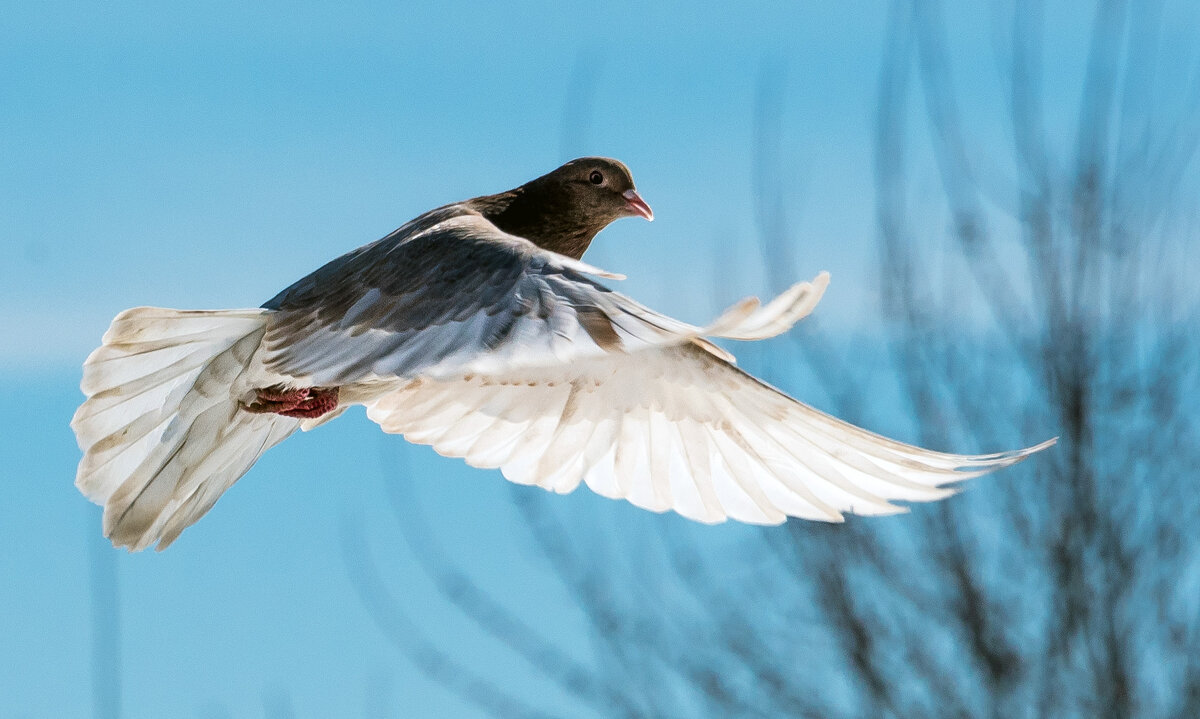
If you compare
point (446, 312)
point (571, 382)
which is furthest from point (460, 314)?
point (571, 382)

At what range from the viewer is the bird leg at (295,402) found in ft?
8.43

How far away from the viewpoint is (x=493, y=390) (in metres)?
2.97

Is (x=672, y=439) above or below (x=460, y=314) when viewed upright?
below

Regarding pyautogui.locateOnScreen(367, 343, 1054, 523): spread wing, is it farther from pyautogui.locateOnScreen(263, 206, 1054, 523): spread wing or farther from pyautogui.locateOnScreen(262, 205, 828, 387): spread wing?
pyautogui.locateOnScreen(262, 205, 828, 387): spread wing

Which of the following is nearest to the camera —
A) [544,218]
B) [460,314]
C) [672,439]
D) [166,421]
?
[460,314]

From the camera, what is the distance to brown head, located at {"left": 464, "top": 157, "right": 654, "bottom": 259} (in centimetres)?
326

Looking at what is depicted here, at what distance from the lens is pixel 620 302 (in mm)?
1834

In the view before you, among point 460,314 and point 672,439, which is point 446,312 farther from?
point 672,439

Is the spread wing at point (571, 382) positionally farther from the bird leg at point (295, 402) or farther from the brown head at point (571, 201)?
the brown head at point (571, 201)

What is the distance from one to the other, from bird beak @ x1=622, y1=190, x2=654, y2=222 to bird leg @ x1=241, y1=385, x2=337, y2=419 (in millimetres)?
1048

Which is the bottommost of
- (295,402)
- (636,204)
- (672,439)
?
(672,439)

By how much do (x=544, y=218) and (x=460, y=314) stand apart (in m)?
1.30

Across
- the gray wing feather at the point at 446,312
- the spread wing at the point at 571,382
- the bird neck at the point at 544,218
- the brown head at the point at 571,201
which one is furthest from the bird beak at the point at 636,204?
the gray wing feather at the point at 446,312

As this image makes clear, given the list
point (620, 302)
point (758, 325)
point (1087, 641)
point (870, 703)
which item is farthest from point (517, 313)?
point (1087, 641)
